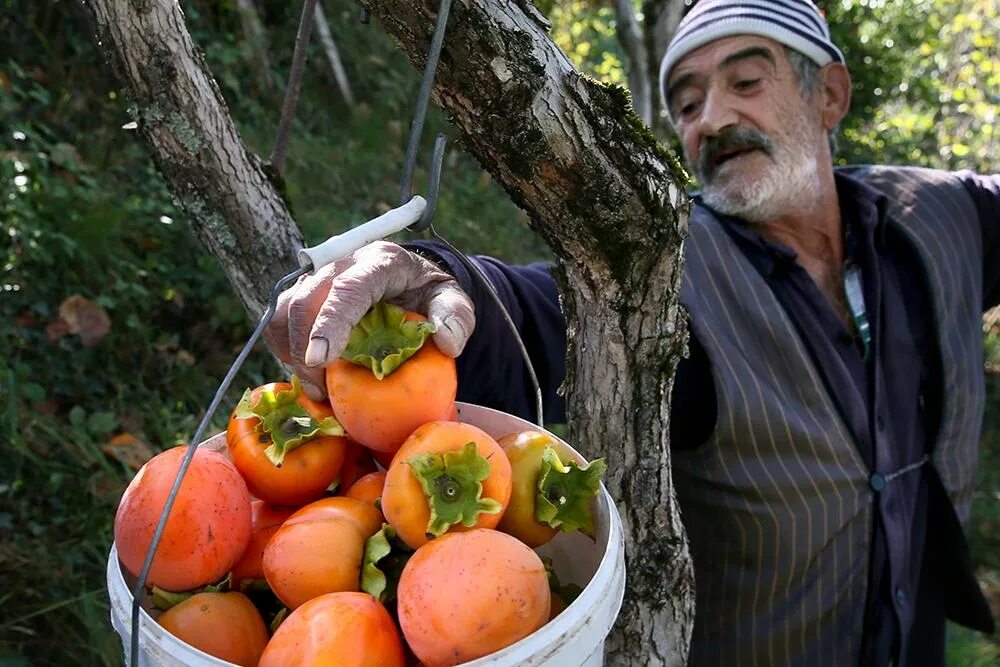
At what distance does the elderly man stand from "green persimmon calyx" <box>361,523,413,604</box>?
0.56 m

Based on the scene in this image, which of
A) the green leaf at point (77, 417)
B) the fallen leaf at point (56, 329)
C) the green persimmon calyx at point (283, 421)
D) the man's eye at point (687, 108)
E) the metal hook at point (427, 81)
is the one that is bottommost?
the green leaf at point (77, 417)

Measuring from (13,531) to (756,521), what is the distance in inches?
84.4

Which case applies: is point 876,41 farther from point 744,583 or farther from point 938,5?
point 744,583

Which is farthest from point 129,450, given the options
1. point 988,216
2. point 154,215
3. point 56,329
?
point 988,216

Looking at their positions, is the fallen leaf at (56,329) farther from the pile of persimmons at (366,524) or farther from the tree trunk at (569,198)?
the pile of persimmons at (366,524)

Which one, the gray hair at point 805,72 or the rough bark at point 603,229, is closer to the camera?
the rough bark at point 603,229

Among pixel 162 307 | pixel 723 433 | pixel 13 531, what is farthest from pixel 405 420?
pixel 162 307

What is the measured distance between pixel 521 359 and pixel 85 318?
86.5 inches

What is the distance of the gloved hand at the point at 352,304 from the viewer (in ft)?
3.04

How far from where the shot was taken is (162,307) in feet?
11.8

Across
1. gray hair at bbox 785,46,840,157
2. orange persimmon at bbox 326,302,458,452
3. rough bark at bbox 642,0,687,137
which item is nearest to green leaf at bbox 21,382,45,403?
orange persimmon at bbox 326,302,458,452

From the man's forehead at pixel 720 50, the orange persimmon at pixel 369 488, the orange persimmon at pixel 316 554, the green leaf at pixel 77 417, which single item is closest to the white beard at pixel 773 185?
the man's forehead at pixel 720 50

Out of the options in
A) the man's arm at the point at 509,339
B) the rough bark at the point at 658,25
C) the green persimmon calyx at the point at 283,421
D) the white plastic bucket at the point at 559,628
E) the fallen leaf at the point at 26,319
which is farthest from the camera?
the rough bark at the point at 658,25

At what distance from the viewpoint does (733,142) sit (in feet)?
7.82
